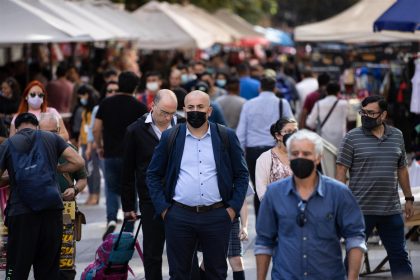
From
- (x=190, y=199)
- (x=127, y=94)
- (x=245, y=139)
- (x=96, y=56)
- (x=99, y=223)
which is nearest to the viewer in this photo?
(x=190, y=199)

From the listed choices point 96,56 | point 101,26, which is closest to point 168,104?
point 101,26

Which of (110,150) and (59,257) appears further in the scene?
(110,150)

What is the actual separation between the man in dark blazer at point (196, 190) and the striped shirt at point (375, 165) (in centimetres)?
120

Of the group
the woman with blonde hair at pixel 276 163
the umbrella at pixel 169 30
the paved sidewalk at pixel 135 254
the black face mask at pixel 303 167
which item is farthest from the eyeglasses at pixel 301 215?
the umbrella at pixel 169 30

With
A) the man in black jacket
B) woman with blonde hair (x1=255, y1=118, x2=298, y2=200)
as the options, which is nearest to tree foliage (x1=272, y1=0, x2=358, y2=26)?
woman with blonde hair (x1=255, y1=118, x2=298, y2=200)

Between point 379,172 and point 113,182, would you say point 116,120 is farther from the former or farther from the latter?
point 379,172

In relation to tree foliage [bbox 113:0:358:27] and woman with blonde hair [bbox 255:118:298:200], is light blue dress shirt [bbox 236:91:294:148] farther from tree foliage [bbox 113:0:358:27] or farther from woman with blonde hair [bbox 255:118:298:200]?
tree foliage [bbox 113:0:358:27]

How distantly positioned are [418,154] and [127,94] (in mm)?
3992

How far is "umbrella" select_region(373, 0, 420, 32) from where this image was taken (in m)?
12.2

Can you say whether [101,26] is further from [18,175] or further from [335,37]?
[18,175]

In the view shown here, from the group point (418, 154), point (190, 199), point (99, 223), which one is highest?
point (190, 199)

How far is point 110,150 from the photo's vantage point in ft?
41.0

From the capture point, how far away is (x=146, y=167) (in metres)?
9.48

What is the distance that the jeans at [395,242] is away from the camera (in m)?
9.15
